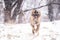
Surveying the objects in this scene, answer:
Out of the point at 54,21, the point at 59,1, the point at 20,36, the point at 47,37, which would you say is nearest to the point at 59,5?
the point at 59,1

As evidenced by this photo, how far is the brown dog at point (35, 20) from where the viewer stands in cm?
209

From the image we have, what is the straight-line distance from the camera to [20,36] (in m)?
2.07

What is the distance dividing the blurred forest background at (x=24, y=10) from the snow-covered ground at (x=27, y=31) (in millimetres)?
60

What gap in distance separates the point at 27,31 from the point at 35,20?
0.54ft

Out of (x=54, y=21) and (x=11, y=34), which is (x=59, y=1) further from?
(x=11, y=34)

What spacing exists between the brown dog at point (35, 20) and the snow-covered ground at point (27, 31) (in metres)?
0.05

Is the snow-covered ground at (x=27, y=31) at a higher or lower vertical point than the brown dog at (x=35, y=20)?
lower

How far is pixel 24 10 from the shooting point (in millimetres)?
2088

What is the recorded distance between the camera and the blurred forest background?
208 centimetres

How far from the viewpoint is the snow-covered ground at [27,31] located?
2064 millimetres

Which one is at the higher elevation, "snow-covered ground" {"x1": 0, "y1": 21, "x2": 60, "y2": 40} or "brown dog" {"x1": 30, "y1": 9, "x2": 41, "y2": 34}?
"brown dog" {"x1": 30, "y1": 9, "x2": 41, "y2": 34}

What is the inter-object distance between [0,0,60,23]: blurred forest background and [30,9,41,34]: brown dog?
0.04 metres

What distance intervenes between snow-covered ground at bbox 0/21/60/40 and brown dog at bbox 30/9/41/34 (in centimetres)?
5

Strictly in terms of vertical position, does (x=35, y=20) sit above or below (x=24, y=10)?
below
